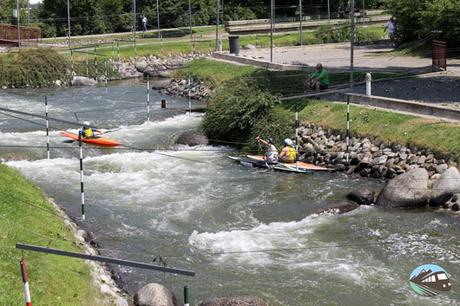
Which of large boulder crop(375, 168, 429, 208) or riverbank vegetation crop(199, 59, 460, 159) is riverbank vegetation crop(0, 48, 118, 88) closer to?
riverbank vegetation crop(199, 59, 460, 159)

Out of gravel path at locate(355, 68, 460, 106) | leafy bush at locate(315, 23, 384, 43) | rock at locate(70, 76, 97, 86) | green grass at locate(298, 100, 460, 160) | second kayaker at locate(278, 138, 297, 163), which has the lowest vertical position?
second kayaker at locate(278, 138, 297, 163)

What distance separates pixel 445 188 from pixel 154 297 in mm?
9934

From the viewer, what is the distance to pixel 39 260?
13102 mm

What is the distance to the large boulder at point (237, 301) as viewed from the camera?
12891mm

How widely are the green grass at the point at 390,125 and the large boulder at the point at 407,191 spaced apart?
1.59 m

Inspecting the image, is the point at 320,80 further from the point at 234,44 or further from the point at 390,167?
the point at 234,44

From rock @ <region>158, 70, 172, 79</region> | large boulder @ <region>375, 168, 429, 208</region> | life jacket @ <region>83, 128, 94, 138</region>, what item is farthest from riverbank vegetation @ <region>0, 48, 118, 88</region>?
large boulder @ <region>375, 168, 429, 208</region>

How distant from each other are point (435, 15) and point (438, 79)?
8.60 metres

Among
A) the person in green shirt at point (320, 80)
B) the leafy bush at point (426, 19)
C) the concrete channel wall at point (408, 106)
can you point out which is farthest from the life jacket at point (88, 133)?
the leafy bush at point (426, 19)

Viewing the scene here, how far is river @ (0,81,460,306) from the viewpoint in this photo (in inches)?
583

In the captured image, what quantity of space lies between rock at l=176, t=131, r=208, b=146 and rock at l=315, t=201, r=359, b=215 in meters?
9.53

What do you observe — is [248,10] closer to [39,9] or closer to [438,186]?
[39,9]

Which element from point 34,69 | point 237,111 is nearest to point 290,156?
point 237,111

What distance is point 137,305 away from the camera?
13023mm
